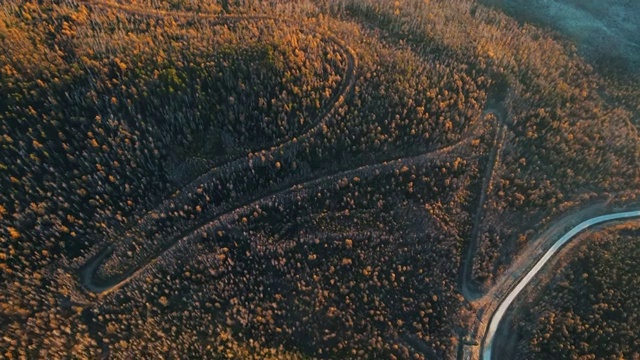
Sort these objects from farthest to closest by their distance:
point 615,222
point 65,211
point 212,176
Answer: point 615,222 → point 212,176 → point 65,211

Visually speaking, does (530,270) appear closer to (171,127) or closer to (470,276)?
(470,276)

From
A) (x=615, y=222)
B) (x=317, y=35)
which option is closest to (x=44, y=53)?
(x=317, y=35)

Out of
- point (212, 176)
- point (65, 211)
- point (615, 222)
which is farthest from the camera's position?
point (615, 222)

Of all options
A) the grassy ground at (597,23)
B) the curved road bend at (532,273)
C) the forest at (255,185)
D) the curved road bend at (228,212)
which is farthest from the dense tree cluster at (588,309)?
the grassy ground at (597,23)

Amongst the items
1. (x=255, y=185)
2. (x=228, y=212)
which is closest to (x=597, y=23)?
(x=255, y=185)

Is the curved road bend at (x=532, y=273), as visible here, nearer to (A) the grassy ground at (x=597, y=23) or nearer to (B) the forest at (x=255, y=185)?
(B) the forest at (x=255, y=185)

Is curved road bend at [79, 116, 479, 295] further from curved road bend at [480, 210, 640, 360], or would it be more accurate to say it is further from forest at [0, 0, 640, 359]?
curved road bend at [480, 210, 640, 360]
